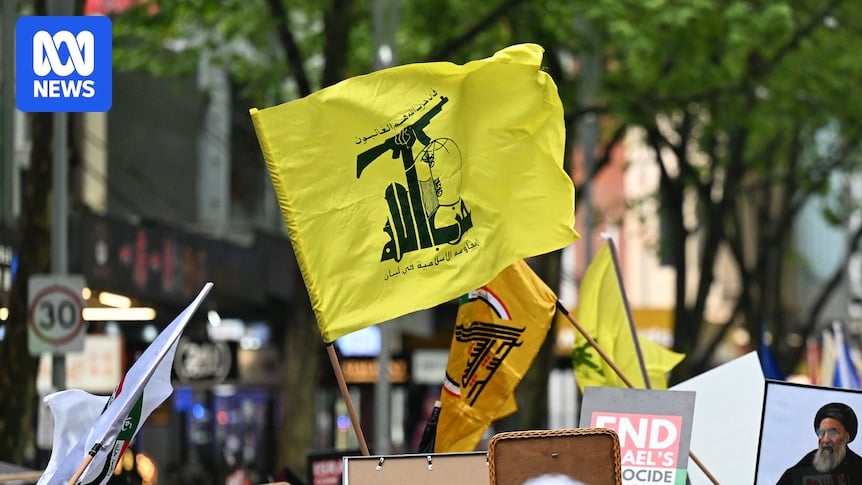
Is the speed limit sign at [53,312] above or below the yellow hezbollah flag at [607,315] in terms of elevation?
above

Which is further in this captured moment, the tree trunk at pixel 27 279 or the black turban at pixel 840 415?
the tree trunk at pixel 27 279

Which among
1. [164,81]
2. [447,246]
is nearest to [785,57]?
[164,81]

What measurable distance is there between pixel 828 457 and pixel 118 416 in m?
3.45

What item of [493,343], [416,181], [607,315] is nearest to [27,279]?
[607,315]

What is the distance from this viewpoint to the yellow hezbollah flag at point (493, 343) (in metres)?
9.18

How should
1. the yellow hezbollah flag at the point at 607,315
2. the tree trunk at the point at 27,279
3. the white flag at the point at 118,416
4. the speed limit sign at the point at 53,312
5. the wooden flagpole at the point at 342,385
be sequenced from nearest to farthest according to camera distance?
the white flag at the point at 118,416, the wooden flagpole at the point at 342,385, the yellow hezbollah flag at the point at 607,315, the tree trunk at the point at 27,279, the speed limit sign at the point at 53,312

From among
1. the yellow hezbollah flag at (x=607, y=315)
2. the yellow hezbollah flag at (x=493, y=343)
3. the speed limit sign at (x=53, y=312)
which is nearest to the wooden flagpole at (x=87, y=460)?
the yellow hezbollah flag at (x=493, y=343)

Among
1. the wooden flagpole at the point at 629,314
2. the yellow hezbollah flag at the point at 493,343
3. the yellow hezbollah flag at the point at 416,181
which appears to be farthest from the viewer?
the wooden flagpole at the point at 629,314

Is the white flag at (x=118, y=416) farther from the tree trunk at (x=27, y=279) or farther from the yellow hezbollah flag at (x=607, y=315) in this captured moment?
the tree trunk at (x=27, y=279)

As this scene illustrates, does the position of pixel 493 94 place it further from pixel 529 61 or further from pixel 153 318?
pixel 153 318

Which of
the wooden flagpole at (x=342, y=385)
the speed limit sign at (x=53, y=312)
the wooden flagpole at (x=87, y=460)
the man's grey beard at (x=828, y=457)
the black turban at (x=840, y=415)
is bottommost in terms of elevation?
the man's grey beard at (x=828, y=457)

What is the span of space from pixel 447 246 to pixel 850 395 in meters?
1.94

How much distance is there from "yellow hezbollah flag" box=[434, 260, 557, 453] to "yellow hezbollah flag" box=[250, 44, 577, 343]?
881 millimetres

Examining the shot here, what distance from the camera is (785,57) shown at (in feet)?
79.5
